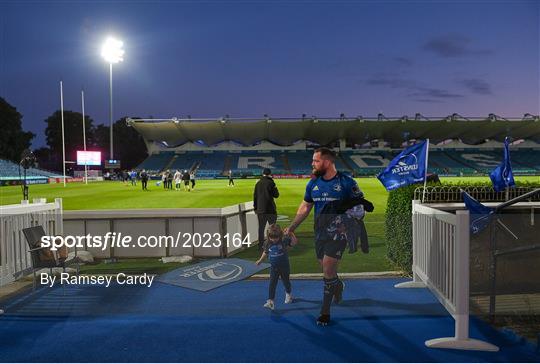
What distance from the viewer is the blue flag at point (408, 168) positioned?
687 centimetres

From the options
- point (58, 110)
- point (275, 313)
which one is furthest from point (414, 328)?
point (58, 110)

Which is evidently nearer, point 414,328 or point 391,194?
point 414,328

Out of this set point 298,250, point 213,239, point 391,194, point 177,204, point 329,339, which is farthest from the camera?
point 177,204

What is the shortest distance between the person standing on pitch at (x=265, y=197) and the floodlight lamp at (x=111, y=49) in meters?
45.1

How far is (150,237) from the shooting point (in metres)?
9.46

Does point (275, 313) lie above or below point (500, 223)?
below

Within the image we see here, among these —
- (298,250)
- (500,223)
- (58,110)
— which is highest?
(58,110)

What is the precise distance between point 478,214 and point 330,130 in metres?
63.0

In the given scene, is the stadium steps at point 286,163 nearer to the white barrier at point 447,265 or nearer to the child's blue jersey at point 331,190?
the white barrier at point 447,265

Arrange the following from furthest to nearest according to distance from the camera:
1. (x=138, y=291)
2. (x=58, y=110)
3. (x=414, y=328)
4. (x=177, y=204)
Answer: (x=58, y=110)
(x=177, y=204)
(x=138, y=291)
(x=414, y=328)

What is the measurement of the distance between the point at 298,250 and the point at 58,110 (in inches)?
3571

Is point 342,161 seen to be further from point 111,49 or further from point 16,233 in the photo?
point 16,233

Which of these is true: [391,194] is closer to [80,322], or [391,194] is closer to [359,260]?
[359,260]
